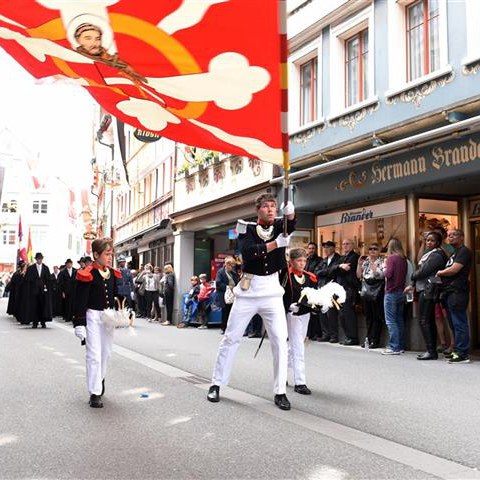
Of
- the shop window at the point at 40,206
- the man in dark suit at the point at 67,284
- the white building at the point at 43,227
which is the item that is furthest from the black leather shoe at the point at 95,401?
the shop window at the point at 40,206

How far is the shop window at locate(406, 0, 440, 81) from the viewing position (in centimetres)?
1246

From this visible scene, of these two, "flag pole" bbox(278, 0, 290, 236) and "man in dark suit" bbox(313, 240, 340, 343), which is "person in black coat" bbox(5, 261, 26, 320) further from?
"flag pole" bbox(278, 0, 290, 236)

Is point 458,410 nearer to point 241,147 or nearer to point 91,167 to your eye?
point 241,147

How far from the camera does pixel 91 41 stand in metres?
5.82

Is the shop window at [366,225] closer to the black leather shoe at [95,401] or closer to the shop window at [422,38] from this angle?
the shop window at [422,38]

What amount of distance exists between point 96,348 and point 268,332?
1760 millimetres

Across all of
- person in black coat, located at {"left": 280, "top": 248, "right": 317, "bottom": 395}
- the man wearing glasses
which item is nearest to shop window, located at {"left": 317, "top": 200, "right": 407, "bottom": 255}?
the man wearing glasses

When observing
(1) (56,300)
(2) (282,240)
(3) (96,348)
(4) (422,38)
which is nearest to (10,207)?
(1) (56,300)

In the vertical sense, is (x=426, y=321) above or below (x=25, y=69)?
below

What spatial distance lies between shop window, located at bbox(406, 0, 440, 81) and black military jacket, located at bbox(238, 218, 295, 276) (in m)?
7.43

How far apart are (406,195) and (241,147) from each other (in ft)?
24.0

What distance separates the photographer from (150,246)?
105 ft

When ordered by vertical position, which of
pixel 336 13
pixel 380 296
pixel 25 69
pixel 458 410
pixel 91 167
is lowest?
pixel 458 410

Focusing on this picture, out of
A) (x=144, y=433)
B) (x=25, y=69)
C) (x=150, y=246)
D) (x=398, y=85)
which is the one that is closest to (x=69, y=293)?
(x=150, y=246)
